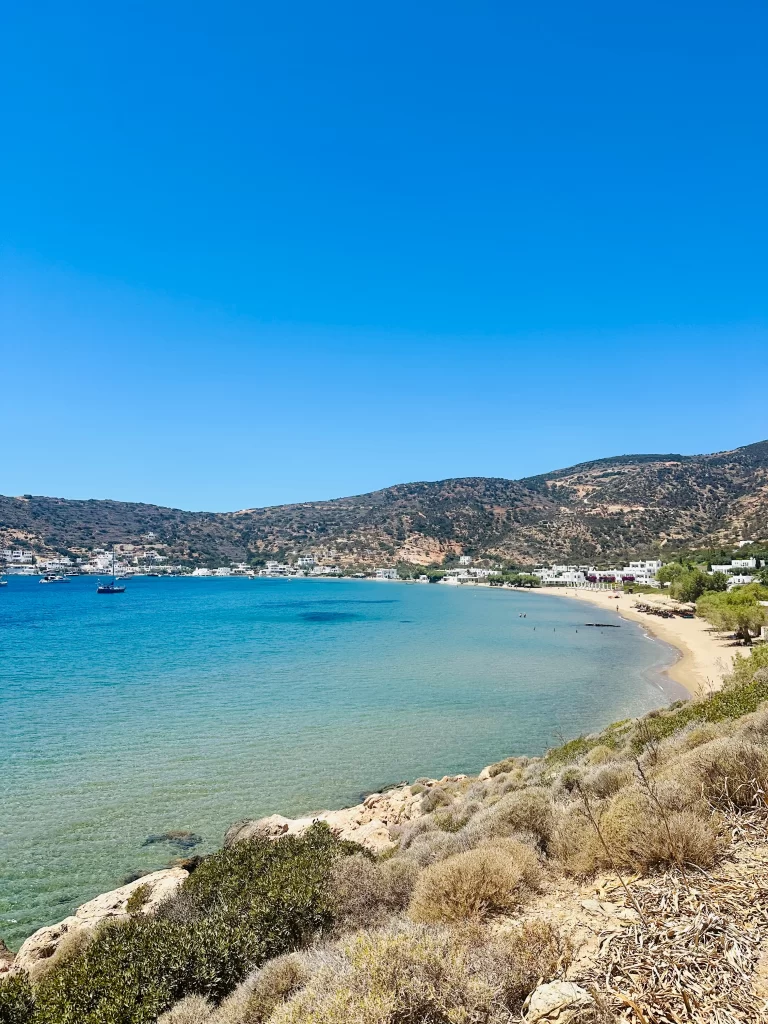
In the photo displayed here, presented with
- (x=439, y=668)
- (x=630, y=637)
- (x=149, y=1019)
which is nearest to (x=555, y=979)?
(x=149, y=1019)

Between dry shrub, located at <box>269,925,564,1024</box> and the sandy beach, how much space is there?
1417 centimetres

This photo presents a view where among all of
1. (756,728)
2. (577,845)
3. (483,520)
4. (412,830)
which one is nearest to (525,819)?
(577,845)

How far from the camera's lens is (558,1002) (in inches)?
121

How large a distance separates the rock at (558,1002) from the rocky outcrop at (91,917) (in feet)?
19.5

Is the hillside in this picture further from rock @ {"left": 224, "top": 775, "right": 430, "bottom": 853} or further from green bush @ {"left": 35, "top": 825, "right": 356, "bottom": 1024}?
green bush @ {"left": 35, "top": 825, "right": 356, "bottom": 1024}

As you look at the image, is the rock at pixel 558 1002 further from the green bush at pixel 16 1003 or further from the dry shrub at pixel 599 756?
the dry shrub at pixel 599 756

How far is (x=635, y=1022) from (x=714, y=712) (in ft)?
30.7

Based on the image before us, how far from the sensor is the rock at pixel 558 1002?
3.01 meters

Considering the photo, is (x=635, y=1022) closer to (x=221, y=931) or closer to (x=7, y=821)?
(x=221, y=931)

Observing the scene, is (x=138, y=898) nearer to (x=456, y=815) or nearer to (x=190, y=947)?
(x=190, y=947)

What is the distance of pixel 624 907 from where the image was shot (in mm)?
4254

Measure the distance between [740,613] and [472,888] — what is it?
129ft

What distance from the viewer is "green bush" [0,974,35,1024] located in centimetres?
486

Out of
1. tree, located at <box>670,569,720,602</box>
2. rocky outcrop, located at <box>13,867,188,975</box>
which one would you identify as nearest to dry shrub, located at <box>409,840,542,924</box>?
rocky outcrop, located at <box>13,867,188,975</box>
